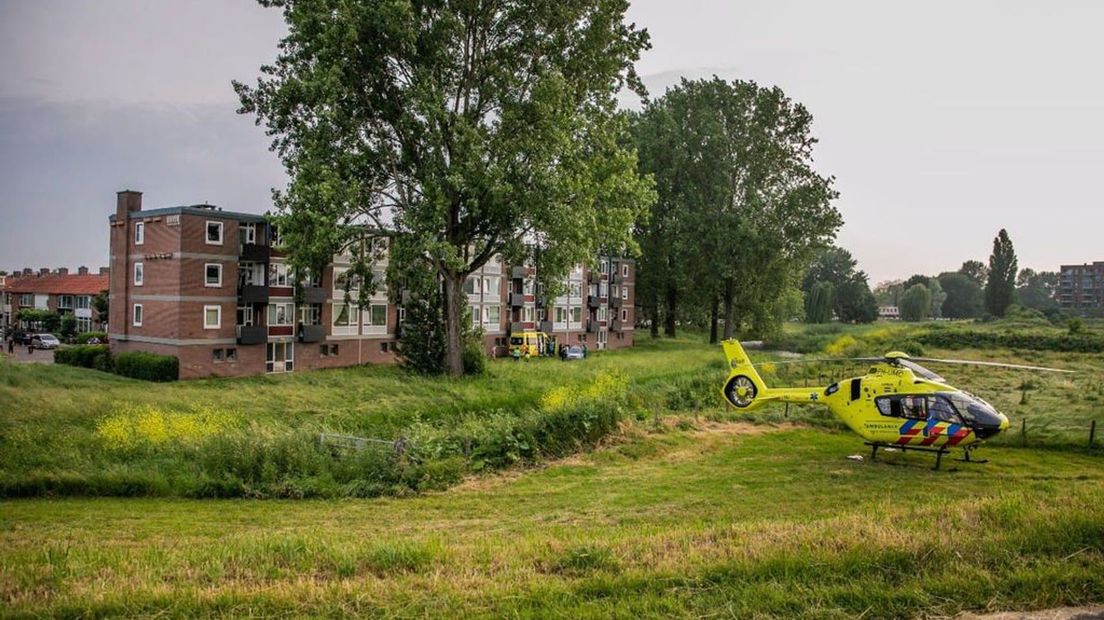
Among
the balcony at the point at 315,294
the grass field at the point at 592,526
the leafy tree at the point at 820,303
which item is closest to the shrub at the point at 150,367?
the grass field at the point at 592,526

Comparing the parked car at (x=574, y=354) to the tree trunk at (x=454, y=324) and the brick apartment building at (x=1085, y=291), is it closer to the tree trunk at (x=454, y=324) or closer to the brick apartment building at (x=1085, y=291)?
the tree trunk at (x=454, y=324)

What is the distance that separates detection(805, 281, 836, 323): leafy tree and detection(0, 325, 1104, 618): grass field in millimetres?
86717

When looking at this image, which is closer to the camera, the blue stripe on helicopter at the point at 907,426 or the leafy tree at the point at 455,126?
the blue stripe on helicopter at the point at 907,426

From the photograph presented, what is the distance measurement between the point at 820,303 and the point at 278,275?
9729 cm

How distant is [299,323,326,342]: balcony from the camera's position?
1645 inches

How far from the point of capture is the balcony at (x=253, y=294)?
128 feet

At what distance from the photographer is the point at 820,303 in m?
118

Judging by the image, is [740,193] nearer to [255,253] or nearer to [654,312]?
[654,312]

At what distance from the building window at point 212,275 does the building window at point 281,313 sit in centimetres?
333

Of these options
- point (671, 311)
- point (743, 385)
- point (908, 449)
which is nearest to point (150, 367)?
point (743, 385)

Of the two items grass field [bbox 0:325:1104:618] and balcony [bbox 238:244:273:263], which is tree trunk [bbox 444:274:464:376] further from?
balcony [bbox 238:244:273:263]

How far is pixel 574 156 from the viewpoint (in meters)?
34.9

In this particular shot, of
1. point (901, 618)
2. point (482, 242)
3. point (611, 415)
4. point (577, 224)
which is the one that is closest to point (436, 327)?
point (482, 242)

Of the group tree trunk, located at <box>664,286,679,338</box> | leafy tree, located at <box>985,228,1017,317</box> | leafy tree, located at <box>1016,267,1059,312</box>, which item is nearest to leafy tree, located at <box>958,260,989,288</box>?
leafy tree, located at <box>1016,267,1059,312</box>
